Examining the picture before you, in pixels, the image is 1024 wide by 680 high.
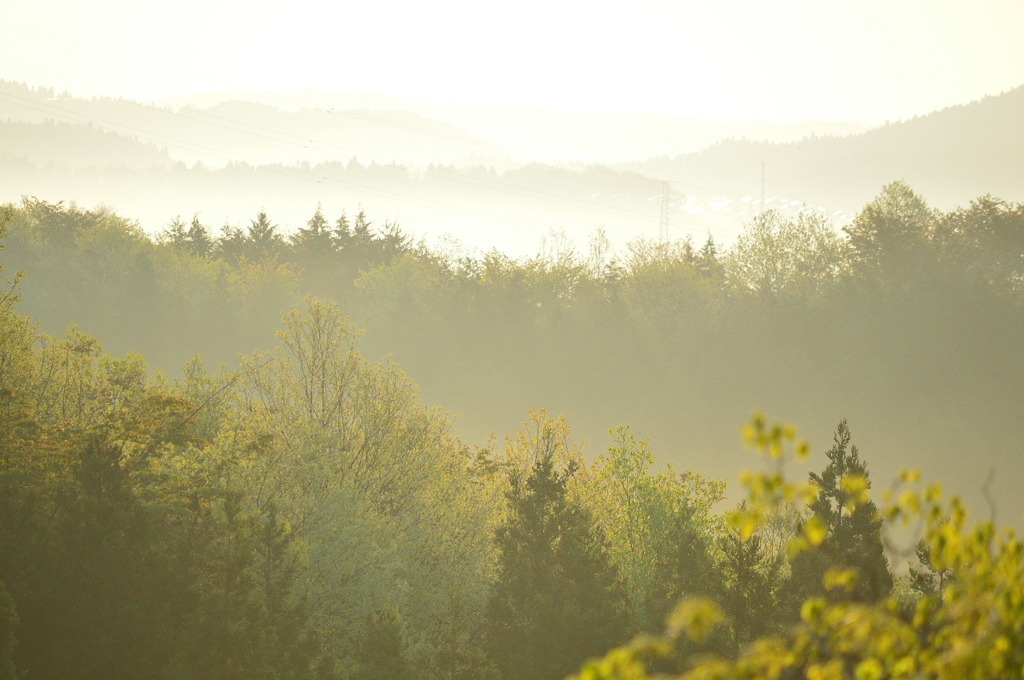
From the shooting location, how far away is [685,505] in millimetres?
45031

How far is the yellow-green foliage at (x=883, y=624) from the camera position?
23.4ft

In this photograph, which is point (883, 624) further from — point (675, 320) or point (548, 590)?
point (675, 320)

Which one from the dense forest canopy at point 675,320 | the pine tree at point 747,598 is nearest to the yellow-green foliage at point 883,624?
the pine tree at point 747,598

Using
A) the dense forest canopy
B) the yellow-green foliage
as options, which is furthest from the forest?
the dense forest canopy

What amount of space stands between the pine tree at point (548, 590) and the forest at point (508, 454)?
0.37ft

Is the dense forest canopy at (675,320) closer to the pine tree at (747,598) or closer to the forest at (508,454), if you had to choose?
the forest at (508,454)

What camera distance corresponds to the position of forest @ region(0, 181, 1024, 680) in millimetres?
23062

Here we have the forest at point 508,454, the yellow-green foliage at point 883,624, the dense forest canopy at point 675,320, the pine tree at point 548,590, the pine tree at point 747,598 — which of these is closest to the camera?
the yellow-green foliage at point 883,624

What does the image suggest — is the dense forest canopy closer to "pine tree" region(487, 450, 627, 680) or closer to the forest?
the forest

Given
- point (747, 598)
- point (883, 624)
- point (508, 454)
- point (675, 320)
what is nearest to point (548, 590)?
point (747, 598)

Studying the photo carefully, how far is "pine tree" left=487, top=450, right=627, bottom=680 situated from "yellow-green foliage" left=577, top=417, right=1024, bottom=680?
88.6 ft

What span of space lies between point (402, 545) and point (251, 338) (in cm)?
6060

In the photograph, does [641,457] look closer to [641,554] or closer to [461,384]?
[641,554]

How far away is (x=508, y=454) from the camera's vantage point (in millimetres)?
54312
